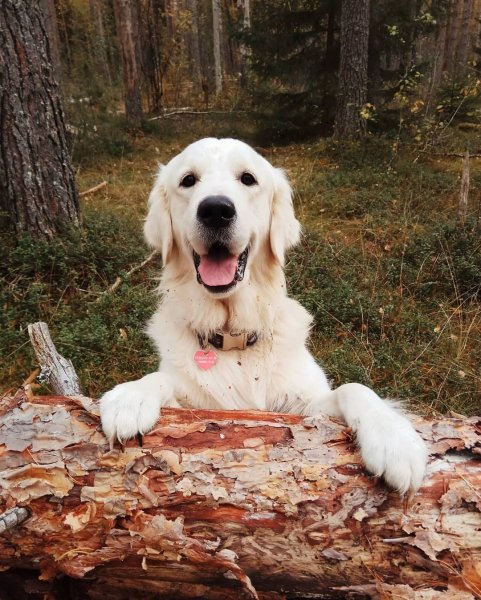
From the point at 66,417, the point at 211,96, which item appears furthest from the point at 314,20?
the point at 66,417

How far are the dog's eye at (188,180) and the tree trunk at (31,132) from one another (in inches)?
80.2

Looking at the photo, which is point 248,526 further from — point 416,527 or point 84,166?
point 84,166

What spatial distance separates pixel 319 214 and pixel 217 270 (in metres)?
3.62

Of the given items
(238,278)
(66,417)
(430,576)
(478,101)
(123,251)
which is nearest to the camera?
(430,576)

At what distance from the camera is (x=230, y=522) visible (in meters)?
1.46

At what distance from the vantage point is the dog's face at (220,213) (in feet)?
7.21

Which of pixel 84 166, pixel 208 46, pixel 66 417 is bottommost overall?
pixel 84 166

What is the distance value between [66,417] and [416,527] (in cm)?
122

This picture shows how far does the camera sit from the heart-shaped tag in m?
2.30

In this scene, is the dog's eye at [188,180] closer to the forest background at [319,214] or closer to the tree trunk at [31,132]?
the forest background at [319,214]

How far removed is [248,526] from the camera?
1447 mm

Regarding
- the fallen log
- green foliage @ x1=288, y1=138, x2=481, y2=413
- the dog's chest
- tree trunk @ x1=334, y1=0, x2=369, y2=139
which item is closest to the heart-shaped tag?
the dog's chest

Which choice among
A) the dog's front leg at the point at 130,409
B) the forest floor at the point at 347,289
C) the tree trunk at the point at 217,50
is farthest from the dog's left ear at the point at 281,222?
the tree trunk at the point at 217,50

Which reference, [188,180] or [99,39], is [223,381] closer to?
[188,180]
